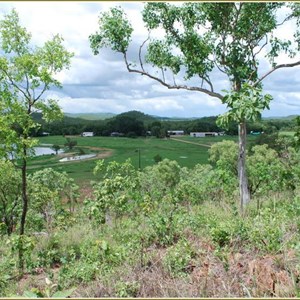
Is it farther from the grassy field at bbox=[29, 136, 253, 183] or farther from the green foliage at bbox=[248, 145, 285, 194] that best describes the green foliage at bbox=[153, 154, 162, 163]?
the green foliage at bbox=[248, 145, 285, 194]

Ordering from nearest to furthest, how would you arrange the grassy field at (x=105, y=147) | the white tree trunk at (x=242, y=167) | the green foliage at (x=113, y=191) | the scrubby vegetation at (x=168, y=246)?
the scrubby vegetation at (x=168, y=246), the green foliage at (x=113, y=191), the white tree trunk at (x=242, y=167), the grassy field at (x=105, y=147)

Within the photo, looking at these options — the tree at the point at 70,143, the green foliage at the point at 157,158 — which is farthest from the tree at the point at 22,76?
the green foliage at the point at 157,158

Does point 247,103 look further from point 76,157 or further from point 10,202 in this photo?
point 76,157

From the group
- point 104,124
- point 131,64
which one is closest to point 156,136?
point 104,124

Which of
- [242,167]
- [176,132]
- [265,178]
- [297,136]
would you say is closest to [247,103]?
[297,136]

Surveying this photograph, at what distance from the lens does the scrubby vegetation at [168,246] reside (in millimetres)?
3922

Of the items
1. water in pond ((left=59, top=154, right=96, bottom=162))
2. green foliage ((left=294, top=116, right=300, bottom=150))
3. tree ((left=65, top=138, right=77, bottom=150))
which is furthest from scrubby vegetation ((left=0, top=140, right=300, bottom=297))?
water in pond ((left=59, top=154, right=96, bottom=162))

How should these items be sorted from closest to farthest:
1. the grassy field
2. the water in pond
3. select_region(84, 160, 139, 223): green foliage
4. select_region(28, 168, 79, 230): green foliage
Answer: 1. select_region(84, 160, 139, 223): green foliage
2. select_region(28, 168, 79, 230): green foliage
3. the grassy field
4. the water in pond

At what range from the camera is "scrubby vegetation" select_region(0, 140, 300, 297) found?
3.92 metres

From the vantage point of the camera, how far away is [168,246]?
5945 millimetres

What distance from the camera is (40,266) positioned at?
6.31 meters

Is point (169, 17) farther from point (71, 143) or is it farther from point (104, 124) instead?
point (71, 143)

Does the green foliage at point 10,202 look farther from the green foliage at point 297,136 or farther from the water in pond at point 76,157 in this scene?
the green foliage at point 297,136

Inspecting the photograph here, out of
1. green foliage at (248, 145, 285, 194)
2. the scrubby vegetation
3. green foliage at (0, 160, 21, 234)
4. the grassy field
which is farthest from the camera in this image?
the grassy field
